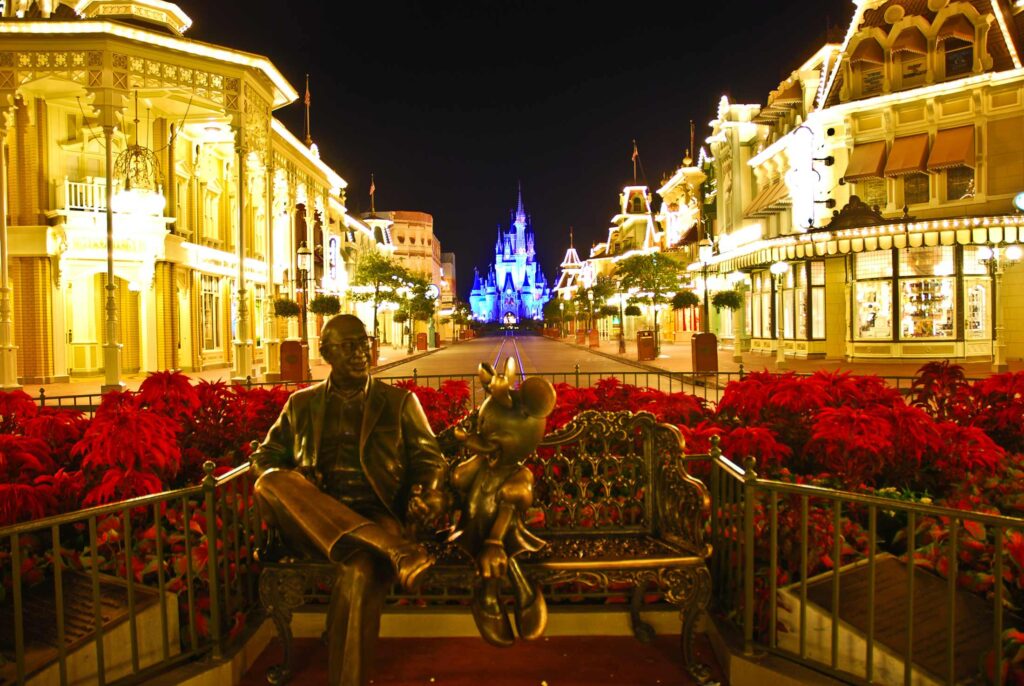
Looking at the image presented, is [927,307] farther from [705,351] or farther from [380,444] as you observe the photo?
[380,444]

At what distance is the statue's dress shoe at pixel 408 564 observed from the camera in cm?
301

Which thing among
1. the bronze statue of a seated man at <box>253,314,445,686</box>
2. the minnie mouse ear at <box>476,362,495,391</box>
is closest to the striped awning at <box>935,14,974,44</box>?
the minnie mouse ear at <box>476,362,495,391</box>

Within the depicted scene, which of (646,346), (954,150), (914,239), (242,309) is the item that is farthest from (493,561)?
(646,346)

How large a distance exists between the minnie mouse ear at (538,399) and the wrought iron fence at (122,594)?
1600mm

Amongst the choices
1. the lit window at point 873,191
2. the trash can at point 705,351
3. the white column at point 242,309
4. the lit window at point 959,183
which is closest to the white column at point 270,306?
the white column at point 242,309

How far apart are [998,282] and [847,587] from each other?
74.9 ft

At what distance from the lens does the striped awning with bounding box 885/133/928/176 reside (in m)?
23.0

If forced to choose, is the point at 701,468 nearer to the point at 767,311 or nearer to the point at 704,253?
the point at 704,253

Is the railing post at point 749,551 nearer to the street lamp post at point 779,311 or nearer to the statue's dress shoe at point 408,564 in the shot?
the statue's dress shoe at point 408,564

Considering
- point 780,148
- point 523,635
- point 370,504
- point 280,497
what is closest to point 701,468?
point 523,635

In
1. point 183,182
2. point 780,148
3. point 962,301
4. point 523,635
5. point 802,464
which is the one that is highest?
point 780,148

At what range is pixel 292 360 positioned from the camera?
19078 mm

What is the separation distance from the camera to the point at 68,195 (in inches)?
793

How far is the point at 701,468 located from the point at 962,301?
21434mm
